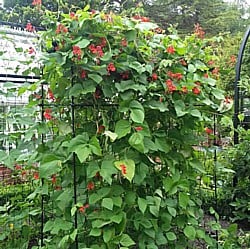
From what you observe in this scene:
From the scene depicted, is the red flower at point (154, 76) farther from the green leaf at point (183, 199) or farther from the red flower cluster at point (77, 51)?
the green leaf at point (183, 199)

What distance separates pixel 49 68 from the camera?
167cm

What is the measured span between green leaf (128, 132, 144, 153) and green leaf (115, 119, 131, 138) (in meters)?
A: 0.04

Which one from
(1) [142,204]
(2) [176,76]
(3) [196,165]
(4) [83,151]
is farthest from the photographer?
Answer: (3) [196,165]

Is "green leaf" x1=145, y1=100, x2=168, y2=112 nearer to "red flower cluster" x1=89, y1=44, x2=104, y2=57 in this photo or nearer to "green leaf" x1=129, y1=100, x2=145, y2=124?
"green leaf" x1=129, y1=100, x2=145, y2=124

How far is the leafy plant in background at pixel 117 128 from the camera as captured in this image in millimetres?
1555

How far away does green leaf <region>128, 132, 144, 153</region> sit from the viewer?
1.51 m

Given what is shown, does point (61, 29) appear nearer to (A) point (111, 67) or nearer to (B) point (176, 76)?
(A) point (111, 67)

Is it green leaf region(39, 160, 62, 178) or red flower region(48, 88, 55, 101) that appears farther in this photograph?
red flower region(48, 88, 55, 101)

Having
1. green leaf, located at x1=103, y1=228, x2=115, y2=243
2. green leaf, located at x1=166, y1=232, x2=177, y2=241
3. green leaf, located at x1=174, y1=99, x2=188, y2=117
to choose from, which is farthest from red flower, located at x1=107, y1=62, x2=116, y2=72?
green leaf, located at x1=166, y1=232, x2=177, y2=241

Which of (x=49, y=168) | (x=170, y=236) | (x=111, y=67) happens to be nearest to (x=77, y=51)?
(x=111, y=67)

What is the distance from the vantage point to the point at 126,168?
1497 millimetres

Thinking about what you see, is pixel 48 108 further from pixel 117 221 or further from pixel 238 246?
pixel 238 246

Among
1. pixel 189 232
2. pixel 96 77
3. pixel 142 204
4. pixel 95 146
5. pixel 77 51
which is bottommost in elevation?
pixel 189 232

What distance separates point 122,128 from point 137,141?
0.31 feet
